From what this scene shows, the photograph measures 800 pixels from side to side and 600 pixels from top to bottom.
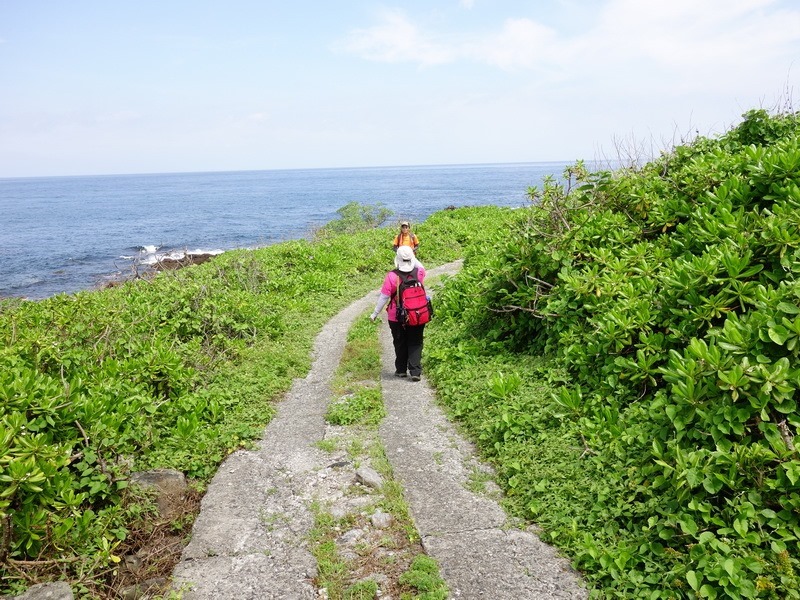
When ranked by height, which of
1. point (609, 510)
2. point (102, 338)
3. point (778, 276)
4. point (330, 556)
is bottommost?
point (330, 556)

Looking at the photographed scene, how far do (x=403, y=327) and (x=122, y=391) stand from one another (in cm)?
425

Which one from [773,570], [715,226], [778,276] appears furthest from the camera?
[715,226]

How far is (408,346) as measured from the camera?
932 cm

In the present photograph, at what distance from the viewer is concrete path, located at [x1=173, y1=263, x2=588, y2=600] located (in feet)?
15.2

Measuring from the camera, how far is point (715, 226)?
6.67 m

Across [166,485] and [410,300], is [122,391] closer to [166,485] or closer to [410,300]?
[166,485]

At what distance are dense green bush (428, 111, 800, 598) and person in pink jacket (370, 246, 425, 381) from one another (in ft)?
1.62

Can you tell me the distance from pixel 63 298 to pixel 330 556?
9674 mm

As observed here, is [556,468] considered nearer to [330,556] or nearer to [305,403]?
[330,556]

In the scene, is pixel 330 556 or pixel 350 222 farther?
pixel 350 222

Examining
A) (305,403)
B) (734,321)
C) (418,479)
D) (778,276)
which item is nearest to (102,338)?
(305,403)

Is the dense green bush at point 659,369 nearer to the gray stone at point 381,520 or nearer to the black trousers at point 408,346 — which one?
the black trousers at point 408,346

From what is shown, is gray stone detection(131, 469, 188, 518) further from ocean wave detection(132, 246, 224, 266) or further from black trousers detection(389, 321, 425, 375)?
ocean wave detection(132, 246, 224, 266)

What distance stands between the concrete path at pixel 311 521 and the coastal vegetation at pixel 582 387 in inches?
11.8
